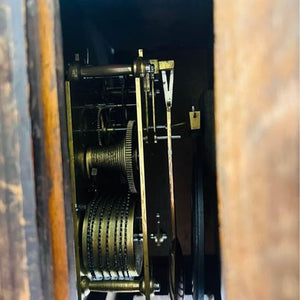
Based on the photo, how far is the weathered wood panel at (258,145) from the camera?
0.35 meters

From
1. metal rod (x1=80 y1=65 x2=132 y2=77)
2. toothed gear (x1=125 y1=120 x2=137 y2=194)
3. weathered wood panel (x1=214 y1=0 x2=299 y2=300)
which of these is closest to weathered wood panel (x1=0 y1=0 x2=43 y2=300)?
weathered wood panel (x1=214 y1=0 x2=299 y2=300)

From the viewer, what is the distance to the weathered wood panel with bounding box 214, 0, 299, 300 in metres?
0.35

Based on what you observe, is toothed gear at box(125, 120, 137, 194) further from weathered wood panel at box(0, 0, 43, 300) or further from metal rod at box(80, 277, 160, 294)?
weathered wood panel at box(0, 0, 43, 300)

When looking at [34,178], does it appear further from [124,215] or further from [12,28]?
[124,215]

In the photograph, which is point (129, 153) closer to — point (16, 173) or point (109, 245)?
point (109, 245)

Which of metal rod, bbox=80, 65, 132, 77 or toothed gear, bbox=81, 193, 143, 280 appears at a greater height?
metal rod, bbox=80, 65, 132, 77

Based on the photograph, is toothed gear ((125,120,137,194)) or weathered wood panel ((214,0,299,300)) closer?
weathered wood panel ((214,0,299,300))

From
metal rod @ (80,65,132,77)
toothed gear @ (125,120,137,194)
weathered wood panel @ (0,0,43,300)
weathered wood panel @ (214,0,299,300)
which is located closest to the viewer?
weathered wood panel @ (214,0,299,300)

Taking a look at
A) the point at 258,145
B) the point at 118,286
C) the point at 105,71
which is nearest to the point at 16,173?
the point at 258,145

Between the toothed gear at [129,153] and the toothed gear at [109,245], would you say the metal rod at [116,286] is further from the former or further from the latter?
the toothed gear at [129,153]

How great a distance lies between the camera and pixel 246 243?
45 centimetres

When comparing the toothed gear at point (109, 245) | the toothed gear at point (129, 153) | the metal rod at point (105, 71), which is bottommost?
the toothed gear at point (109, 245)

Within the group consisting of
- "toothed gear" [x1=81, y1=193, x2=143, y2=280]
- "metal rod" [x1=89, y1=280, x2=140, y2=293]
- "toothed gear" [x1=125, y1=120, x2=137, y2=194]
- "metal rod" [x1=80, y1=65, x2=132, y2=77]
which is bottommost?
"metal rod" [x1=89, y1=280, x2=140, y2=293]

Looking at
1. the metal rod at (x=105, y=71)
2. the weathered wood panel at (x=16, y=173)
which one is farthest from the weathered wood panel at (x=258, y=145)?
the metal rod at (x=105, y=71)
